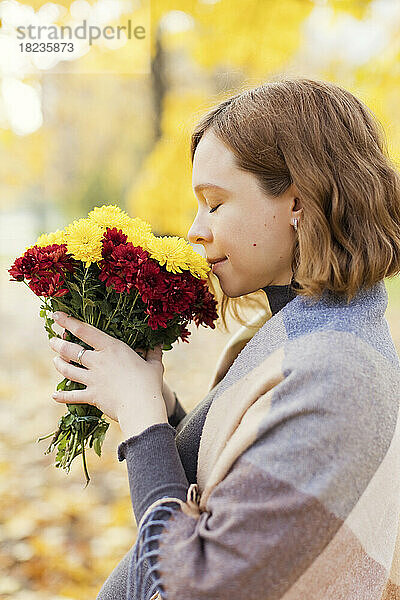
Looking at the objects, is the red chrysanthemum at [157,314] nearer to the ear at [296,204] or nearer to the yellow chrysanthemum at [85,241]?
the yellow chrysanthemum at [85,241]

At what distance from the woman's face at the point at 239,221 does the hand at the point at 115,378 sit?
0.25 metres

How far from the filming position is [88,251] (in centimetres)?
123

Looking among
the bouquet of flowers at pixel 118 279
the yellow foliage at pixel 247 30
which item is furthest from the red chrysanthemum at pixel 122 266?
the yellow foliage at pixel 247 30

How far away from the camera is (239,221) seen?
119cm

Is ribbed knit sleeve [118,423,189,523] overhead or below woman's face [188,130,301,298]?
below

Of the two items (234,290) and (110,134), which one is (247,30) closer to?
(234,290)

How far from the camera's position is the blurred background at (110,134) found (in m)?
3.19

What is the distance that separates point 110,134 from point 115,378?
8.21 metres

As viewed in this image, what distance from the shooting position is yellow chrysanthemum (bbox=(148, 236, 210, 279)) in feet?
4.08

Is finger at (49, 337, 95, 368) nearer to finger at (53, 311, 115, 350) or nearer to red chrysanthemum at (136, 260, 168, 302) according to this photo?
finger at (53, 311, 115, 350)

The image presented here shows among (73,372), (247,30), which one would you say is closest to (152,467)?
(73,372)

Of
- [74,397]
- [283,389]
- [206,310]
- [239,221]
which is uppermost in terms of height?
[239,221]

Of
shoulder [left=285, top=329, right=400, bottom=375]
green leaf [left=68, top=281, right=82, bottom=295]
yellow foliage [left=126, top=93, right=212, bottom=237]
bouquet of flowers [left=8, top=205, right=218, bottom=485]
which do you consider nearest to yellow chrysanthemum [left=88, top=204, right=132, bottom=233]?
bouquet of flowers [left=8, top=205, right=218, bottom=485]

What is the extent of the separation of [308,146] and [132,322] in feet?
1.57
